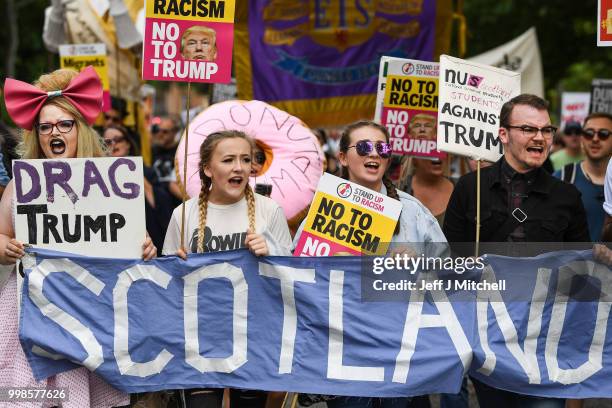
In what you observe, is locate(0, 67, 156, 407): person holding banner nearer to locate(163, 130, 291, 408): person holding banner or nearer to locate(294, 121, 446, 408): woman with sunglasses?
locate(163, 130, 291, 408): person holding banner

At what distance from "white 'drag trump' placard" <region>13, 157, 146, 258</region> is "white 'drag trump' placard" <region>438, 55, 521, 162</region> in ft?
5.66

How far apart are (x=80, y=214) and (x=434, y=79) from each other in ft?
10.7

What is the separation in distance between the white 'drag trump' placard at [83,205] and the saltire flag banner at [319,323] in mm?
84

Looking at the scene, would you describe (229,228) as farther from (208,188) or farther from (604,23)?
(604,23)

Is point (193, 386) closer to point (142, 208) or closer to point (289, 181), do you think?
point (142, 208)

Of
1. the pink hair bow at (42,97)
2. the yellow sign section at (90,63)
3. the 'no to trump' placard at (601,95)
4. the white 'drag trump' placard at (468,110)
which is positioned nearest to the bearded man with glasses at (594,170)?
the 'no to trump' placard at (601,95)

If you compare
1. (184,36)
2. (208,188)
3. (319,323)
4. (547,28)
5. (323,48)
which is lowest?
(319,323)

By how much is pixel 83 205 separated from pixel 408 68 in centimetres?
313

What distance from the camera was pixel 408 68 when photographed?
Result: 25.1 ft

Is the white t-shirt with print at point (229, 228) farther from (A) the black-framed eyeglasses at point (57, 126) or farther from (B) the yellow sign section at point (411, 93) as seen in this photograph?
(B) the yellow sign section at point (411, 93)

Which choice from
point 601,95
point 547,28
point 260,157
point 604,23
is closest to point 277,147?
point 260,157

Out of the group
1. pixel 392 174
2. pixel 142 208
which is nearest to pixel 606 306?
pixel 142 208

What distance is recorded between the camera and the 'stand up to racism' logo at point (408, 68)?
7.64 meters

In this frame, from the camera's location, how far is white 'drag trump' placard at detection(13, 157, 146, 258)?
5.31 meters
